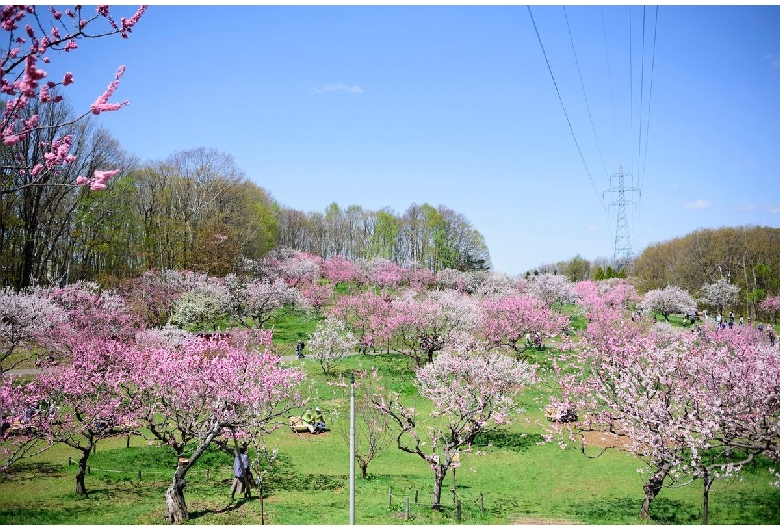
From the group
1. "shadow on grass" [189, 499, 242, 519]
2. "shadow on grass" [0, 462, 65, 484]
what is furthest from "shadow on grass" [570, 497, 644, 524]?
"shadow on grass" [0, 462, 65, 484]

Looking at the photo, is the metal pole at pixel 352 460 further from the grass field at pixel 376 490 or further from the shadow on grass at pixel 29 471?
the shadow on grass at pixel 29 471

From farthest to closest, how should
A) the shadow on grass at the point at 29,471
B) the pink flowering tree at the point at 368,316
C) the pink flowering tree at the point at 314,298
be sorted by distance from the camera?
the pink flowering tree at the point at 314,298 < the pink flowering tree at the point at 368,316 < the shadow on grass at the point at 29,471

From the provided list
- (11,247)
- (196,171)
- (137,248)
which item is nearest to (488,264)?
(196,171)

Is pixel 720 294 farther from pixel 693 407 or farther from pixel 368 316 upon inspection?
pixel 693 407

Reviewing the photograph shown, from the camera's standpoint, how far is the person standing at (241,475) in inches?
605

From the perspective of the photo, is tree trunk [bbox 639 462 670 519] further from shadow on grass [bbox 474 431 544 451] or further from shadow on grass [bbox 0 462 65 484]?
shadow on grass [bbox 0 462 65 484]

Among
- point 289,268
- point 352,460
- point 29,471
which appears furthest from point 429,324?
point 289,268

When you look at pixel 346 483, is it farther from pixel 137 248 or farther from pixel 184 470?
pixel 137 248

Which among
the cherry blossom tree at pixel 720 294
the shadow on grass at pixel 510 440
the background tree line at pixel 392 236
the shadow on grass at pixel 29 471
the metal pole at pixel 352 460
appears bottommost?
the shadow on grass at pixel 510 440

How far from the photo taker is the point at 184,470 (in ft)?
42.9

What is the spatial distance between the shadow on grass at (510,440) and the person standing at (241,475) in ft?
36.2

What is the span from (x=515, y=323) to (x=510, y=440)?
12.3 m

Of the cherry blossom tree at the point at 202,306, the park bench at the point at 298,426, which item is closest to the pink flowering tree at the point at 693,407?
the park bench at the point at 298,426

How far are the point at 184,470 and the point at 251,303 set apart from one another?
2511 cm
